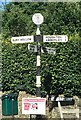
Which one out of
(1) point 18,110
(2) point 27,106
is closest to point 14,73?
(1) point 18,110

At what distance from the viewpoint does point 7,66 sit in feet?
25.3

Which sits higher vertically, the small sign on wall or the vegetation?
the vegetation

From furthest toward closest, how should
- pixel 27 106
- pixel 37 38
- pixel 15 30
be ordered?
pixel 15 30
pixel 37 38
pixel 27 106

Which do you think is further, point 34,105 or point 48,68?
point 48,68

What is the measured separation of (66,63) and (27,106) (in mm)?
3033

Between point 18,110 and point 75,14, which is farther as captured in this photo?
point 75,14

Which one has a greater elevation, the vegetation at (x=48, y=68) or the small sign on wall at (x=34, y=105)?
the vegetation at (x=48, y=68)

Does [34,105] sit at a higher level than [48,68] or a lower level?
lower

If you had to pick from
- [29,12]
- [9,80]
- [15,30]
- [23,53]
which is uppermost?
[29,12]

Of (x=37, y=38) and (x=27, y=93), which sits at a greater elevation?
(x=37, y=38)

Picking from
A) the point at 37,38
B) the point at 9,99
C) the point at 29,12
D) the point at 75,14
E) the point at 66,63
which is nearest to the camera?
the point at 37,38

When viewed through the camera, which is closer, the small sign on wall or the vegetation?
the small sign on wall

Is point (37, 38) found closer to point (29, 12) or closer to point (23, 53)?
point (23, 53)

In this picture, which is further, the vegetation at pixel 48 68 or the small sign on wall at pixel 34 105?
the vegetation at pixel 48 68
